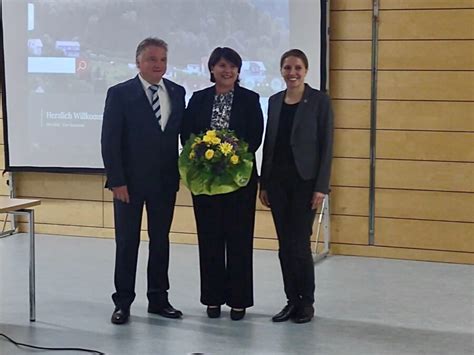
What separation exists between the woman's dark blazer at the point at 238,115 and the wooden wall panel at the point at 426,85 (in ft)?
6.51

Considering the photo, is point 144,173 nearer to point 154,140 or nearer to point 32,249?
point 154,140

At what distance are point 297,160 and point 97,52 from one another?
3.11 metres

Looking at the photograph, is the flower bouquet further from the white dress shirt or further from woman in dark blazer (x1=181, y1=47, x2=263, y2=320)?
the white dress shirt

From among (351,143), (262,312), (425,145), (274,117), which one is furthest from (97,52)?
(262,312)

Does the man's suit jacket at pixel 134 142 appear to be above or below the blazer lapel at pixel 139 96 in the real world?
below

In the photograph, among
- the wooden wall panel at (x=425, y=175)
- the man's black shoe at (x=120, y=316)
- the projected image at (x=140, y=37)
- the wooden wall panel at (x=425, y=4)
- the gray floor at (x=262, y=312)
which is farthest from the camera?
the projected image at (x=140, y=37)

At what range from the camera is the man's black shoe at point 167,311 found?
4.51 metres

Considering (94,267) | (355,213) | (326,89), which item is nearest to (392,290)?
(355,213)

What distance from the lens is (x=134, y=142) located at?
14.3ft

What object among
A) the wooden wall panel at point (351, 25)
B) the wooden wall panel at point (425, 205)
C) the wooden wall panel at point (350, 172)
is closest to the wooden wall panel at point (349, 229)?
the wooden wall panel at point (425, 205)

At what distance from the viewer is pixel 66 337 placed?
4.14m

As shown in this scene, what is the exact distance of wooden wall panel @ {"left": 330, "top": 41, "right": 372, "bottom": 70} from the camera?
6148 millimetres

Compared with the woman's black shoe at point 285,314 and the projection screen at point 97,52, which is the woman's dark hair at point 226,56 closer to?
the woman's black shoe at point 285,314

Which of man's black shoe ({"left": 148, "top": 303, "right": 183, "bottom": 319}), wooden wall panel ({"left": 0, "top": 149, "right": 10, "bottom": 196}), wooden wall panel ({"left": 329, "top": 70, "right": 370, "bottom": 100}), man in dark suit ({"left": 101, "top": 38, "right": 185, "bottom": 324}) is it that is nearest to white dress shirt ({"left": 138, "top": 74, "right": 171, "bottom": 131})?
man in dark suit ({"left": 101, "top": 38, "right": 185, "bottom": 324})
